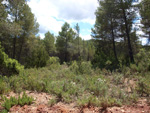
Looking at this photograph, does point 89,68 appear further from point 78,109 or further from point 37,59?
point 37,59

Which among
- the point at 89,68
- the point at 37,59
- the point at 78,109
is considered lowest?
the point at 78,109

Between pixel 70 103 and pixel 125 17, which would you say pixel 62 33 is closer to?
pixel 125 17

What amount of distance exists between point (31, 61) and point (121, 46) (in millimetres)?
10313

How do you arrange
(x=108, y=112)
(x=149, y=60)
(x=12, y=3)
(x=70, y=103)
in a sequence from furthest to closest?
(x=149, y=60) < (x=12, y=3) < (x=70, y=103) < (x=108, y=112)

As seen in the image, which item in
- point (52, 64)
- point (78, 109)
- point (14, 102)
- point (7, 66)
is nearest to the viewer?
point (78, 109)

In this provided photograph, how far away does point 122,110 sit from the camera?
9.59 feet

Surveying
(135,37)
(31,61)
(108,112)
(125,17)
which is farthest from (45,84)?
(135,37)

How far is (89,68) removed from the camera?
831 centimetres

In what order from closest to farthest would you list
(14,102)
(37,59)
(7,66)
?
(14,102) < (7,66) < (37,59)

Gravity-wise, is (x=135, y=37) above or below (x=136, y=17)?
below

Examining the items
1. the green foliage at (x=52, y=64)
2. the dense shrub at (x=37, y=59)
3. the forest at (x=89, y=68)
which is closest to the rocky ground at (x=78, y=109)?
the forest at (x=89, y=68)

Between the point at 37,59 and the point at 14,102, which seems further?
the point at 37,59

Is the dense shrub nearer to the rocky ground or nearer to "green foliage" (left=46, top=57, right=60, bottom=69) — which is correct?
"green foliage" (left=46, top=57, right=60, bottom=69)

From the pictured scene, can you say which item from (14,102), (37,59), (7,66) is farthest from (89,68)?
(37,59)
